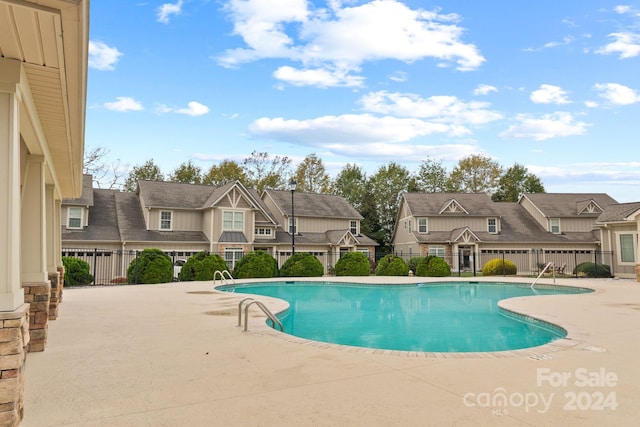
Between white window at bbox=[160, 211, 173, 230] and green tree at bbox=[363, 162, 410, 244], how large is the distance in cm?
2489

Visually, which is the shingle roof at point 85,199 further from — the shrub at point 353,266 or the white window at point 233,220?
the shrub at point 353,266

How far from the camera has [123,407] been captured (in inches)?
160

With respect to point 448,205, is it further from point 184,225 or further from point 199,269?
point 199,269

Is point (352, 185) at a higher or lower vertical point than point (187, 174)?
lower

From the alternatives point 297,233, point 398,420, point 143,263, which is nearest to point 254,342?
point 398,420

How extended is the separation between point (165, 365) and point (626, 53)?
67.3ft

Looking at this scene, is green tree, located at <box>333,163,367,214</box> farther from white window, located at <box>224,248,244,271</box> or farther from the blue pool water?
the blue pool water

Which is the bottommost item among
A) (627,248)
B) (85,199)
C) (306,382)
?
(306,382)

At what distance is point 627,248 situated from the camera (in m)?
25.1

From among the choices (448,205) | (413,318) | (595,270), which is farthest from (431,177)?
(413,318)

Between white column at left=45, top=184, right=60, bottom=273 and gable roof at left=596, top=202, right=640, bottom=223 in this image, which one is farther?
gable roof at left=596, top=202, right=640, bottom=223

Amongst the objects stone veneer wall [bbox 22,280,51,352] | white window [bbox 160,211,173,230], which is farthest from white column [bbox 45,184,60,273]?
white window [bbox 160,211,173,230]

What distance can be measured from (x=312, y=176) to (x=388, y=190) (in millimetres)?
9256

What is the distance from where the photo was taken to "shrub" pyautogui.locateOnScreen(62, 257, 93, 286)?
19.1 metres
